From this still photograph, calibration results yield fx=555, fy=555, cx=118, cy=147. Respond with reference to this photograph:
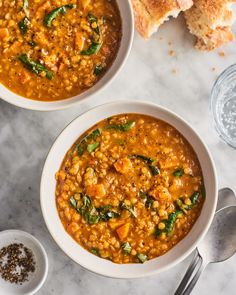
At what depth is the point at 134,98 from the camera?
4367 millimetres

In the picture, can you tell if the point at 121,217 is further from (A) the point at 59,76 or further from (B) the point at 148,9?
(B) the point at 148,9

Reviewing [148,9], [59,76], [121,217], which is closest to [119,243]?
[121,217]

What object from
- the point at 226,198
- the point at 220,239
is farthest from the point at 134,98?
the point at 220,239

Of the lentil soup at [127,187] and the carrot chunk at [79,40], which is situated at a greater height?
the carrot chunk at [79,40]

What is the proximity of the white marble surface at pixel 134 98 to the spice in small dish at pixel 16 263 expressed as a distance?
0.56 feet

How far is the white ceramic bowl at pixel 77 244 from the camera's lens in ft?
12.4

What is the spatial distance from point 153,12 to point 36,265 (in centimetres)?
212

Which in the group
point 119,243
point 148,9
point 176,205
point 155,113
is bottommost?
point 119,243

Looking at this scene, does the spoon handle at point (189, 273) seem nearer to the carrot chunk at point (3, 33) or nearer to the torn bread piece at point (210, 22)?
the torn bread piece at point (210, 22)

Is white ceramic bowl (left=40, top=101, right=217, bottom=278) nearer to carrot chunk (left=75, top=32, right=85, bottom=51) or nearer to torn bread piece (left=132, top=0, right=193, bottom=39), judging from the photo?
carrot chunk (left=75, top=32, right=85, bottom=51)

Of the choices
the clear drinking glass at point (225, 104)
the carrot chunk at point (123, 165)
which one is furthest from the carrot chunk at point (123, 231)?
the clear drinking glass at point (225, 104)

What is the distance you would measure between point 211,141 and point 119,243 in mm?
1184

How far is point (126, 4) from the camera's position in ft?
12.4

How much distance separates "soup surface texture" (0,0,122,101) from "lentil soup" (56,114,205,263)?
0.39 meters
